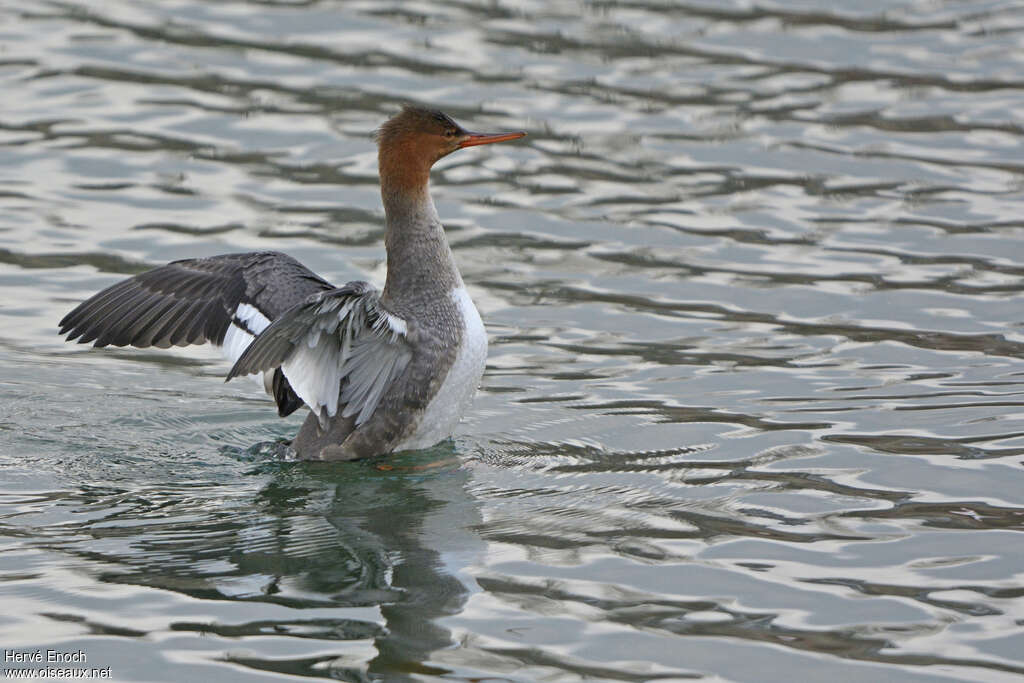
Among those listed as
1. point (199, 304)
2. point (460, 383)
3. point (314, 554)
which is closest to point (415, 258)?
point (460, 383)

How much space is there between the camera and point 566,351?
8883mm

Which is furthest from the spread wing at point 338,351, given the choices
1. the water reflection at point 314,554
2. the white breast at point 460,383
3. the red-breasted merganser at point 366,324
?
the water reflection at point 314,554

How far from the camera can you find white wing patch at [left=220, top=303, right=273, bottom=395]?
7586mm

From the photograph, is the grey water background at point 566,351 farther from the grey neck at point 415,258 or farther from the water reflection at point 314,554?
the grey neck at point 415,258

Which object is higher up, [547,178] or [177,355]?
[547,178]

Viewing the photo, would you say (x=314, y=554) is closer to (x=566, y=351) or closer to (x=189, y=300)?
(x=189, y=300)

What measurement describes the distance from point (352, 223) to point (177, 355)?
1973mm

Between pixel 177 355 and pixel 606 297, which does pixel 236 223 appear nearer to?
pixel 177 355

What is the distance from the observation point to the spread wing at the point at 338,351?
21.8 feet

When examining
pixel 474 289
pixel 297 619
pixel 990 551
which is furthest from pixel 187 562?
pixel 474 289

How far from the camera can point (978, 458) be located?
7.13 m

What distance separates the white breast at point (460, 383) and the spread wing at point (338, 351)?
0.23 meters

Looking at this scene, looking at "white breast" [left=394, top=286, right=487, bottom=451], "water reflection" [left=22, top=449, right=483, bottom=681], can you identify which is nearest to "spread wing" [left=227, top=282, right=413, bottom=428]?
"white breast" [left=394, top=286, right=487, bottom=451]

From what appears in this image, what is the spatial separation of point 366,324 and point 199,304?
3.42 ft
